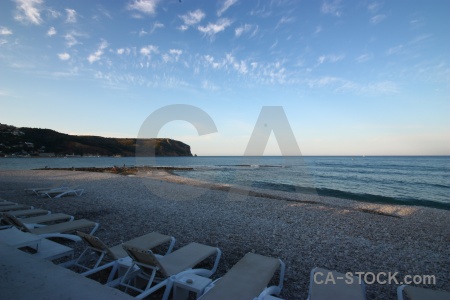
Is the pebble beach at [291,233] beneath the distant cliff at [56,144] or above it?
beneath

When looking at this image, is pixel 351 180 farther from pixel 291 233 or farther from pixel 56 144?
pixel 56 144

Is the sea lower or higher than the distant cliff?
lower

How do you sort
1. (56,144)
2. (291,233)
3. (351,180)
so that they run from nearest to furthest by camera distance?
(291,233) < (351,180) < (56,144)

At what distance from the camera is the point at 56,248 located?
12.2 feet

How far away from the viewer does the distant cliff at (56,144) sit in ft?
240

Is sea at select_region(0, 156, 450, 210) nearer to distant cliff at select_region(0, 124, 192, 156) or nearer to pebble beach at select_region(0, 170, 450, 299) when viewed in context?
pebble beach at select_region(0, 170, 450, 299)

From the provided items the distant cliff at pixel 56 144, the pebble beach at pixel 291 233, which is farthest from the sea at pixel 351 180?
the distant cliff at pixel 56 144

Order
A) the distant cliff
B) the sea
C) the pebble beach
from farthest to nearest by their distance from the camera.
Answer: the distant cliff, the sea, the pebble beach

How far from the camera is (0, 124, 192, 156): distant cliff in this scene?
7312cm

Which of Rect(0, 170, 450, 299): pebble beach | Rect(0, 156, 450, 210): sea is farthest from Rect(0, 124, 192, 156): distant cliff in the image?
Rect(0, 170, 450, 299): pebble beach

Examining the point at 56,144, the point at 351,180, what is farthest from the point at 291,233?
the point at 56,144

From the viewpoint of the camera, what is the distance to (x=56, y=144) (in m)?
77.5

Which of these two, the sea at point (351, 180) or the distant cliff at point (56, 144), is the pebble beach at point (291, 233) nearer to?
the sea at point (351, 180)

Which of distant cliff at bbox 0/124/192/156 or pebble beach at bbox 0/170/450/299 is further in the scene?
distant cliff at bbox 0/124/192/156
